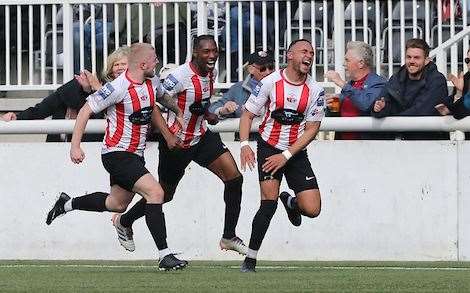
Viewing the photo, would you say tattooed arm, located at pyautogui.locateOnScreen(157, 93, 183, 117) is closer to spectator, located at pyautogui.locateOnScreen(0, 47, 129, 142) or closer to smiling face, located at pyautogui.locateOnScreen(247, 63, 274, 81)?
spectator, located at pyautogui.locateOnScreen(0, 47, 129, 142)

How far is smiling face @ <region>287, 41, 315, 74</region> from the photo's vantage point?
1459cm

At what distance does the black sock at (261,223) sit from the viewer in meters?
14.3

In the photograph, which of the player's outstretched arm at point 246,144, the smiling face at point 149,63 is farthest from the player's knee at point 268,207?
the smiling face at point 149,63

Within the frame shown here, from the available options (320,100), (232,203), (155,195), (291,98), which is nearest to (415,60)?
(320,100)

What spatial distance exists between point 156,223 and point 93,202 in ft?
4.66

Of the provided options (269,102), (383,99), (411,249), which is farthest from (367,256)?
(269,102)

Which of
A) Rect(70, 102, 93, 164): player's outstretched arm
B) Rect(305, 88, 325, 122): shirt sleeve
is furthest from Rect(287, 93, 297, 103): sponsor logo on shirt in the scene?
Rect(70, 102, 93, 164): player's outstretched arm

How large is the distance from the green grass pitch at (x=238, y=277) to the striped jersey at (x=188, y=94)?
1.28 m

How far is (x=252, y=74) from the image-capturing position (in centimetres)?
1700

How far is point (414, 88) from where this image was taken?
16688mm

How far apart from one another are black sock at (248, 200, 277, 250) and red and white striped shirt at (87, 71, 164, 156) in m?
1.35

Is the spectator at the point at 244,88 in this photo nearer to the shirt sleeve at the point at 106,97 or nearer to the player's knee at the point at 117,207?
the player's knee at the point at 117,207

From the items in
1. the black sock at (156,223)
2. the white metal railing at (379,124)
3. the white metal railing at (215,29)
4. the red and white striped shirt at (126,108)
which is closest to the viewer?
the black sock at (156,223)

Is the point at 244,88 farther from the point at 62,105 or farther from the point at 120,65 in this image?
the point at 62,105
